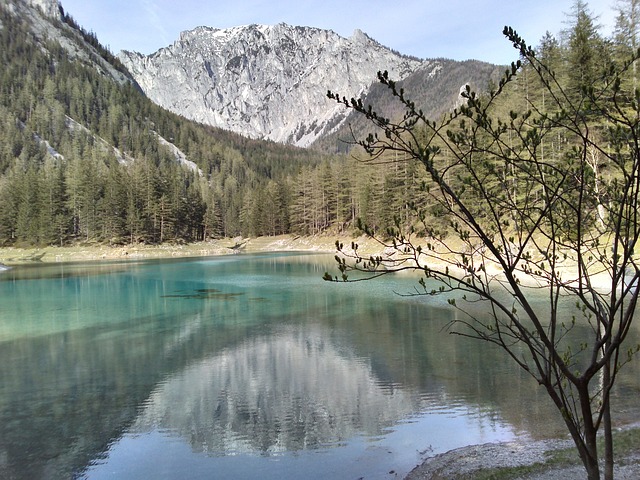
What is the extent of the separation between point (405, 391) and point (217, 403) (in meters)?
5.24

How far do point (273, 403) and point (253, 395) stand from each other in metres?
0.91

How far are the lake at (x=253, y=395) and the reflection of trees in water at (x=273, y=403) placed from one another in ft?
0.18

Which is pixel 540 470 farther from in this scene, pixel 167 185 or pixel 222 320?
pixel 167 185

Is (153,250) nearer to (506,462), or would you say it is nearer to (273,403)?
(273,403)

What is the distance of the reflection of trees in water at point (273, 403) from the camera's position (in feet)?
33.5

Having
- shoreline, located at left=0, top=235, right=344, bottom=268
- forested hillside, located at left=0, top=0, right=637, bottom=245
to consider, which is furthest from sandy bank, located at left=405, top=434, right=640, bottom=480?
shoreline, located at left=0, top=235, right=344, bottom=268

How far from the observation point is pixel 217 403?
12.3 meters

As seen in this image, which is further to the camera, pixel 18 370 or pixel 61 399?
pixel 18 370

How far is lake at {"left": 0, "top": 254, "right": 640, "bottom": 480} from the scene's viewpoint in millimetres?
9258

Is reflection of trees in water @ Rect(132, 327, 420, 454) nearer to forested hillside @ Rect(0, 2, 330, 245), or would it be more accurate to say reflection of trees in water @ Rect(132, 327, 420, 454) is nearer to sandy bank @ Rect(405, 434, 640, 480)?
sandy bank @ Rect(405, 434, 640, 480)

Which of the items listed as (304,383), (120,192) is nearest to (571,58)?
(304,383)

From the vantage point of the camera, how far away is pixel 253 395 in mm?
12812

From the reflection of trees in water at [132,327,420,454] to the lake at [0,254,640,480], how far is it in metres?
0.06

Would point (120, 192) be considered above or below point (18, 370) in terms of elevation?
above
